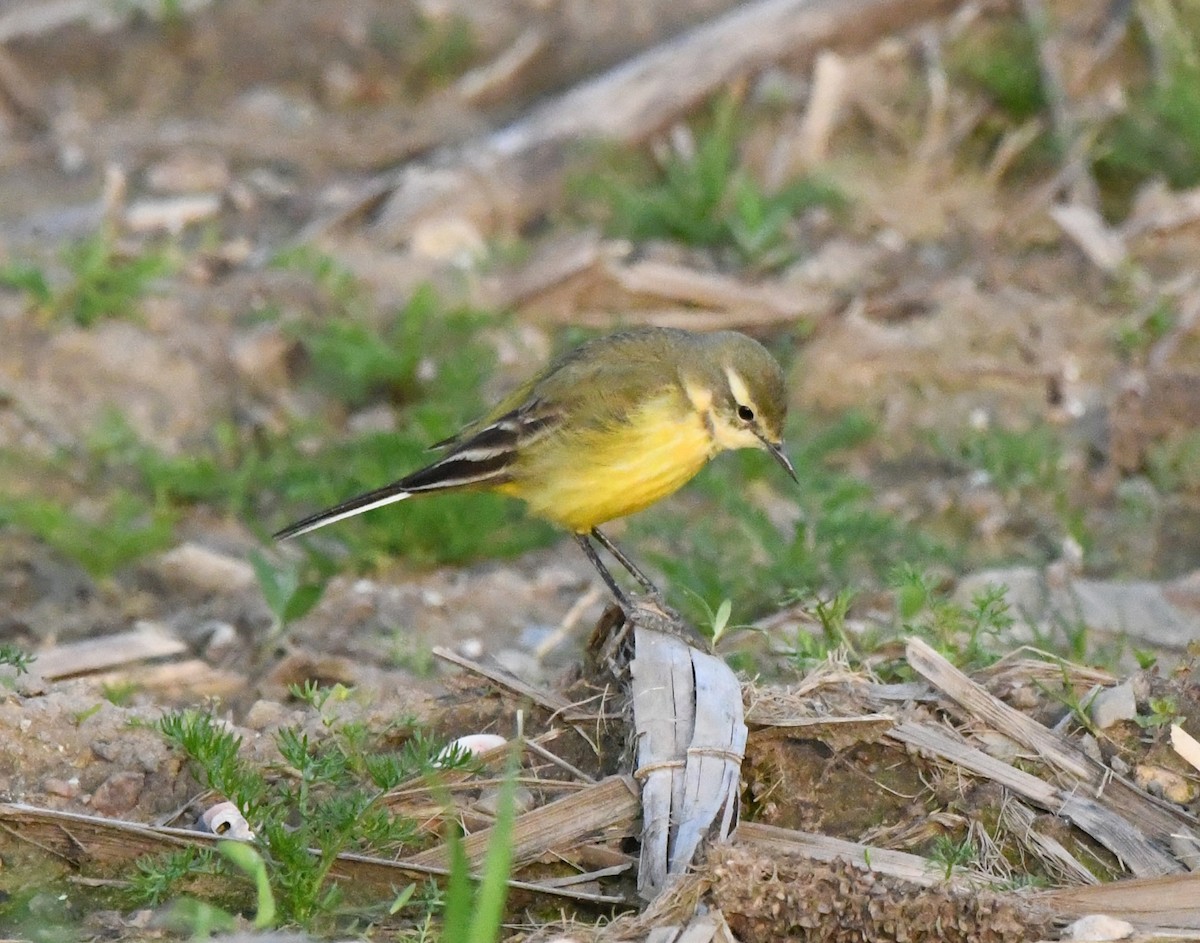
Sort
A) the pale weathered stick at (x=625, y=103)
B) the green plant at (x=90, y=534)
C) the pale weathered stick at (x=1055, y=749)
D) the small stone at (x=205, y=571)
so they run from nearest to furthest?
the pale weathered stick at (x=1055, y=749) → the green plant at (x=90, y=534) → the small stone at (x=205, y=571) → the pale weathered stick at (x=625, y=103)

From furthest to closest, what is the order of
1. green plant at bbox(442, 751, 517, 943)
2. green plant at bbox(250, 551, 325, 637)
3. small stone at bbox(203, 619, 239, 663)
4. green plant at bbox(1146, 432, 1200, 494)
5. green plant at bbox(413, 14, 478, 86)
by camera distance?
green plant at bbox(413, 14, 478, 86) → green plant at bbox(1146, 432, 1200, 494) → small stone at bbox(203, 619, 239, 663) → green plant at bbox(250, 551, 325, 637) → green plant at bbox(442, 751, 517, 943)

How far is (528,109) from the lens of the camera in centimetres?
1099

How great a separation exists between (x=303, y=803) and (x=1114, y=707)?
2210 millimetres

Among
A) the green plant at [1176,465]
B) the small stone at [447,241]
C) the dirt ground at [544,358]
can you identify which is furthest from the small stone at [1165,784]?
the small stone at [447,241]

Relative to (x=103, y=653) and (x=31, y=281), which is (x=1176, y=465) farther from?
(x=31, y=281)

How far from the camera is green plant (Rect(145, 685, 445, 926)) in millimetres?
4023

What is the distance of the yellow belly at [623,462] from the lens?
236 inches

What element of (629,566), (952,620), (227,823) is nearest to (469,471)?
(629,566)

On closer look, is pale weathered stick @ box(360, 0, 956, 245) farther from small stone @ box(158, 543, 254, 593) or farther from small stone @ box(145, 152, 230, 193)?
small stone @ box(158, 543, 254, 593)

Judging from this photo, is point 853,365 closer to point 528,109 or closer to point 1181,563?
point 1181,563

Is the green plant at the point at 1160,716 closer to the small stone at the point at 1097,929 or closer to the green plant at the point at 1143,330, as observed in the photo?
the small stone at the point at 1097,929

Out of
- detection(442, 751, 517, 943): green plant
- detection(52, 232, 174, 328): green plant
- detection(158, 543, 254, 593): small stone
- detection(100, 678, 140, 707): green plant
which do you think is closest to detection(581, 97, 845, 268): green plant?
detection(52, 232, 174, 328): green plant

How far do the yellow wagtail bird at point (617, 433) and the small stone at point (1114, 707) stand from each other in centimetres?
170

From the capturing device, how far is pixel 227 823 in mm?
4285
